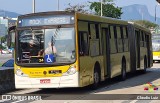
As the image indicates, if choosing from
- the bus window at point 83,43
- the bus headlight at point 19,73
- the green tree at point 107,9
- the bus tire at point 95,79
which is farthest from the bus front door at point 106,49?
the green tree at point 107,9

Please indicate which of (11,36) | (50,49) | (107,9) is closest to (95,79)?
(50,49)

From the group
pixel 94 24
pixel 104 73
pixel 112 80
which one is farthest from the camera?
pixel 112 80

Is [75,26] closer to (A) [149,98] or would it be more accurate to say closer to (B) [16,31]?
(B) [16,31]

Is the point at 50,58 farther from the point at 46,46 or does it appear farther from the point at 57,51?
the point at 46,46

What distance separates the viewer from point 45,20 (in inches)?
623

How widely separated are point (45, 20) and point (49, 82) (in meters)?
2.17

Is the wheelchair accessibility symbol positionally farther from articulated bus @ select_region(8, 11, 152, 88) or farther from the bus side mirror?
the bus side mirror

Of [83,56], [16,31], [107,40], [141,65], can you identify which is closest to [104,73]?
[107,40]

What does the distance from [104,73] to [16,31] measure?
4.41 meters

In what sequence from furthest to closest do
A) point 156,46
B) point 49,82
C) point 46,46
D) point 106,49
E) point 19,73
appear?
1. point 156,46
2. point 106,49
3. point 19,73
4. point 46,46
5. point 49,82

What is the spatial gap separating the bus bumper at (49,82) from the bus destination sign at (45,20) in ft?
6.11

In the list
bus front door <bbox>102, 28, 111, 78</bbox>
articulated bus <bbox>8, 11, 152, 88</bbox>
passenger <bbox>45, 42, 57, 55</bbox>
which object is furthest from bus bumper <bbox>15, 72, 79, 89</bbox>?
bus front door <bbox>102, 28, 111, 78</bbox>

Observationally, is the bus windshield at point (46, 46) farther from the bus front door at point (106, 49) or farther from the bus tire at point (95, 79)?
the bus front door at point (106, 49)

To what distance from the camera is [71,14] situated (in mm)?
15617
